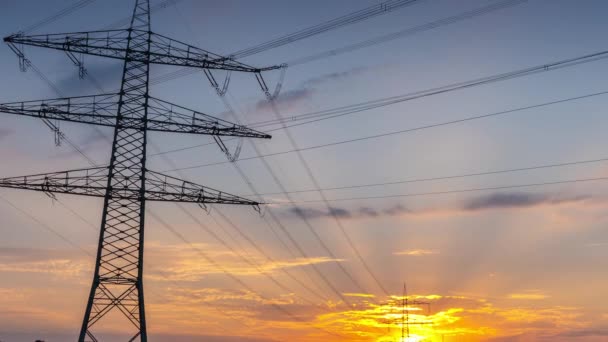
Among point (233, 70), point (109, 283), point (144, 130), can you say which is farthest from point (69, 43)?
point (109, 283)

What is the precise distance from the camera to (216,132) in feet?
131

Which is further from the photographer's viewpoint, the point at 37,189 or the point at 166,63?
the point at 166,63

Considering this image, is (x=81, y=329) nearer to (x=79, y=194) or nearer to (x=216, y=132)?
(x=79, y=194)

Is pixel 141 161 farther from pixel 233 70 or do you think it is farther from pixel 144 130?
pixel 233 70

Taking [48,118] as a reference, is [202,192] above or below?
below

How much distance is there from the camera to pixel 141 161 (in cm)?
4078

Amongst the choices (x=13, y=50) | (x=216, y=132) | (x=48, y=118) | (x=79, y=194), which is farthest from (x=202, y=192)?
(x=13, y=50)

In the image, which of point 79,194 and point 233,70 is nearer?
point 79,194

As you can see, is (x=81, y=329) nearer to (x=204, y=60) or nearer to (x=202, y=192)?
(x=202, y=192)

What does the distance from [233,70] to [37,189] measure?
13.7m

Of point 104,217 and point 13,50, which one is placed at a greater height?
point 13,50

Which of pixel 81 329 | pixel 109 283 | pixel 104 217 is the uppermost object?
pixel 104 217

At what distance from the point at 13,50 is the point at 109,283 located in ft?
50.8

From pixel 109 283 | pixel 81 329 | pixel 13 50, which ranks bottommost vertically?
pixel 81 329
